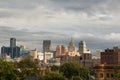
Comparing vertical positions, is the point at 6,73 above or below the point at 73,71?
above

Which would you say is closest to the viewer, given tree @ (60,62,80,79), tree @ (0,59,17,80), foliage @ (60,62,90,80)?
tree @ (0,59,17,80)

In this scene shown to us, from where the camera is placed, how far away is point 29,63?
615 feet

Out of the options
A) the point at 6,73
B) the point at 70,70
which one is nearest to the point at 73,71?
the point at 70,70

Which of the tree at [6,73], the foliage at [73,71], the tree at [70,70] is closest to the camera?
the tree at [6,73]

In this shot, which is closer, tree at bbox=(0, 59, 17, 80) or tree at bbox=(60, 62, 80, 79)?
tree at bbox=(0, 59, 17, 80)

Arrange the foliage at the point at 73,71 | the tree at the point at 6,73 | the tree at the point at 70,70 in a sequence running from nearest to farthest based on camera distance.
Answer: the tree at the point at 6,73 → the foliage at the point at 73,71 → the tree at the point at 70,70

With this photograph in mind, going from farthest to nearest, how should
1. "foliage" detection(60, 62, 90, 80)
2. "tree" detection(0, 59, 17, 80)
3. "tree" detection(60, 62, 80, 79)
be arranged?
1. "tree" detection(60, 62, 80, 79)
2. "foliage" detection(60, 62, 90, 80)
3. "tree" detection(0, 59, 17, 80)

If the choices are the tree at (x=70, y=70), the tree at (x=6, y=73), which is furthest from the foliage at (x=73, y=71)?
the tree at (x=6, y=73)

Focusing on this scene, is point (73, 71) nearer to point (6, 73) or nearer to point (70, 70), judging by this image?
point (70, 70)

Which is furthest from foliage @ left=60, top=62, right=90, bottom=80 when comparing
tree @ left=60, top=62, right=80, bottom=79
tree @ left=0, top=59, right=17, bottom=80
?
tree @ left=0, top=59, right=17, bottom=80

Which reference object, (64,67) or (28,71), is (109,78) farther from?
(64,67)

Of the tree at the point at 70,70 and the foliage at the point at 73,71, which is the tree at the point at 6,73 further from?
the tree at the point at 70,70

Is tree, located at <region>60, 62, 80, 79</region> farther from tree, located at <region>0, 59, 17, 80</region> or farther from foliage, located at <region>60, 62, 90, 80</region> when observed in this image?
tree, located at <region>0, 59, 17, 80</region>

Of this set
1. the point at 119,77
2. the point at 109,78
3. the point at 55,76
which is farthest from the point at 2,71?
the point at 109,78
